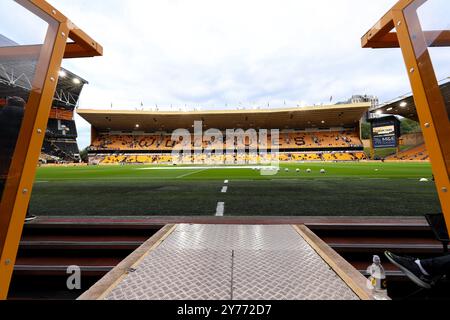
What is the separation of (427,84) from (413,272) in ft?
5.36

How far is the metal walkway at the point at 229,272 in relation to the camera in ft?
5.27

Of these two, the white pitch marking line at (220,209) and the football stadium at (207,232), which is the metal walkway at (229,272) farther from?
the white pitch marking line at (220,209)

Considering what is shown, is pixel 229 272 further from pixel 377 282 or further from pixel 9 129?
pixel 9 129

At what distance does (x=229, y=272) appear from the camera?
193 centimetres

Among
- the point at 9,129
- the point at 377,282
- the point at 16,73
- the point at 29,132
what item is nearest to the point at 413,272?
the point at 377,282

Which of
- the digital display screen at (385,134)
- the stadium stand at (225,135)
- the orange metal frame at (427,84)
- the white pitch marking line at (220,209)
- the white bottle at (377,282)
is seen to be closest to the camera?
the white bottle at (377,282)

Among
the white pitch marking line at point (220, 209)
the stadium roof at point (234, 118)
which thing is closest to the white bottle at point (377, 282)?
the white pitch marking line at point (220, 209)

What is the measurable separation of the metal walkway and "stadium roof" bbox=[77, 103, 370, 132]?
1785 inches

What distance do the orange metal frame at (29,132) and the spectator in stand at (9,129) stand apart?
0.04 m

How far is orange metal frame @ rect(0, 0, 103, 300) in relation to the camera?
1590 millimetres

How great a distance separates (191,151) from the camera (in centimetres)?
5597
